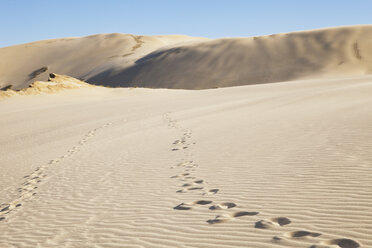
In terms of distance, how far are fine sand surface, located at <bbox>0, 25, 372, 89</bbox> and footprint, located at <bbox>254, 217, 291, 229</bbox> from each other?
42.9 meters

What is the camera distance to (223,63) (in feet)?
176

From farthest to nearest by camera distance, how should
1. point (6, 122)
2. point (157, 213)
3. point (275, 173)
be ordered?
1. point (6, 122)
2. point (275, 173)
3. point (157, 213)

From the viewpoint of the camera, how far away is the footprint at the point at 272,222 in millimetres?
3595

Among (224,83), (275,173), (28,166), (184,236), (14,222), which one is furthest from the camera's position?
(224,83)

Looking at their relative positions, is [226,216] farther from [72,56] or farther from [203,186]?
[72,56]

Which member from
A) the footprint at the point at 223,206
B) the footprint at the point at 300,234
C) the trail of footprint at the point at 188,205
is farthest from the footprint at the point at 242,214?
the footprint at the point at 300,234

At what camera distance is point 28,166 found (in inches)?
344

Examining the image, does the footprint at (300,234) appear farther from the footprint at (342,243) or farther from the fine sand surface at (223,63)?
the fine sand surface at (223,63)

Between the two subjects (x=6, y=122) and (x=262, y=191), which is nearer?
(x=262, y=191)

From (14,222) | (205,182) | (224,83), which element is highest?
(224,83)

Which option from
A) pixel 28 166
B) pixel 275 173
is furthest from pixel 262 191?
pixel 28 166

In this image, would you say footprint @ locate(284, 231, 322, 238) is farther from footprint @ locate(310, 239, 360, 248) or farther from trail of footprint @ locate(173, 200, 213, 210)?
trail of footprint @ locate(173, 200, 213, 210)

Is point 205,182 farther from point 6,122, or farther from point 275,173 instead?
point 6,122

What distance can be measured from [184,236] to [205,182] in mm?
1863
